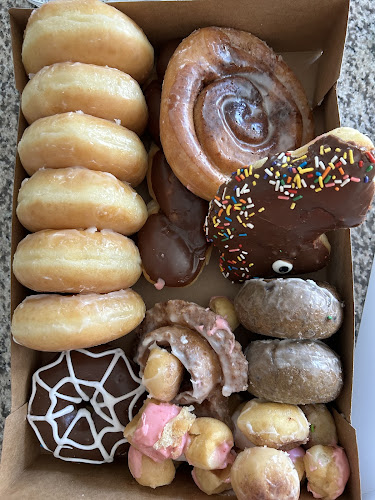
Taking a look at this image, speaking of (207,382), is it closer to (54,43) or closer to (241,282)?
(241,282)

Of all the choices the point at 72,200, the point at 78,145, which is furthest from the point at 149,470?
the point at 78,145

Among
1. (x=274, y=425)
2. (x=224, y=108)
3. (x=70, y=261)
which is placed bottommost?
(x=274, y=425)

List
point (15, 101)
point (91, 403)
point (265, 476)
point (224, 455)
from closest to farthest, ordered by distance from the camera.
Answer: point (265, 476) → point (224, 455) → point (91, 403) → point (15, 101)

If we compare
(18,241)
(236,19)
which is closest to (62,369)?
(18,241)

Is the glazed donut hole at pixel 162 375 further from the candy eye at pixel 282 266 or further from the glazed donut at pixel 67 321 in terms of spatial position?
the candy eye at pixel 282 266

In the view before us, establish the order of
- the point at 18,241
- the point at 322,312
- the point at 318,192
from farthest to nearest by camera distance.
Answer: the point at 18,241 < the point at 322,312 < the point at 318,192

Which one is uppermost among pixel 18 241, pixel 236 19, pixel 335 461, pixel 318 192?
pixel 236 19

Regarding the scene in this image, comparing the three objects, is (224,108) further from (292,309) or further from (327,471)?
(327,471)
